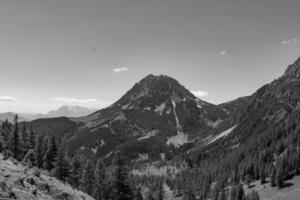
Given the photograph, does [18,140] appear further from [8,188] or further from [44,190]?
[8,188]

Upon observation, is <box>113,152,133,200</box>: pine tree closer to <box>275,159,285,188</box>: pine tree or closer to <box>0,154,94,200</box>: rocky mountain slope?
<box>0,154,94,200</box>: rocky mountain slope

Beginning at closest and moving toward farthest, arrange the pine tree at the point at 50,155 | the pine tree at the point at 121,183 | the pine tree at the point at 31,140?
the pine tree at the point at 121,183 < the pine tree at the point at 50,155 < the pine tree at the point at 31,140

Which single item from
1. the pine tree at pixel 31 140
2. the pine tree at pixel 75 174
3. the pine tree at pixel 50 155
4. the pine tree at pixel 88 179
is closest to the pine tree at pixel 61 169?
the pine tree at pixel 75 174

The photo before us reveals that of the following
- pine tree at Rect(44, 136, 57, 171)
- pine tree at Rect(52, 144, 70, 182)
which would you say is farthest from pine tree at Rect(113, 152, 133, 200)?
pine tree at Rect(44, 136, 57, 171)

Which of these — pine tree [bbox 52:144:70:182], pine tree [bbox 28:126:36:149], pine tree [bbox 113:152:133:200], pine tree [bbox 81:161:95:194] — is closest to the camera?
pine tree [bbox 113:152:133:200]

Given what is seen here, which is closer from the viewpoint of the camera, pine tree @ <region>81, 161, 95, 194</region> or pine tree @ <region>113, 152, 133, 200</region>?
pine tree @ <region>113, 152, 133, 200</region>

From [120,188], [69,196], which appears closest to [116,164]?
[120,188]

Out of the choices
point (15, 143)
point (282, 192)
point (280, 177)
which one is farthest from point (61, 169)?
point (280, 177)

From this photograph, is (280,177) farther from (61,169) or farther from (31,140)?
(31,140)

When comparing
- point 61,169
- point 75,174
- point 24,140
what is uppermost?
point 24,140

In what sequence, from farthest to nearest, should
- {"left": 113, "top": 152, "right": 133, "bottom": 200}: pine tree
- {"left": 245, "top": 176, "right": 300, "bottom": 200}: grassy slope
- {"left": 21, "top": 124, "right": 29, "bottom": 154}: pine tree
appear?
{"left": 245, "top": 176, "right": 300, "bottom": 200}: grassy slope
{"left": 21, "top": 124, "right": 29, "bottom": 154}: pine tree
{"left": 113, "top": 152, "right": 133, "bottom": 200}: pine tree

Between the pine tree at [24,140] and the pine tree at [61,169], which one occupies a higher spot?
the pine tree at [24,140]

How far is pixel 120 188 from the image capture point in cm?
3834

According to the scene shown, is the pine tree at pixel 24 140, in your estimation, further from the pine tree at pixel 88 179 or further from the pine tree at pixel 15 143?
the pine tree at pixel 88 179
